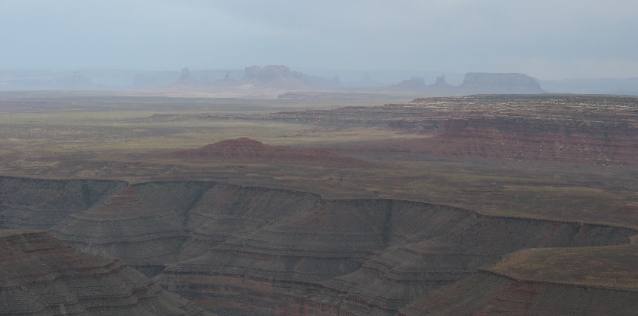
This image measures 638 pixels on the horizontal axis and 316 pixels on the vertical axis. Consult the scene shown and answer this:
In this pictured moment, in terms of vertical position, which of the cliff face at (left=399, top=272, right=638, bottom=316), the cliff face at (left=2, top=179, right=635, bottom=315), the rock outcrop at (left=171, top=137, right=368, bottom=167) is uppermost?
the rock outcrop at (left=171, top=137, right=368, bottom=167)

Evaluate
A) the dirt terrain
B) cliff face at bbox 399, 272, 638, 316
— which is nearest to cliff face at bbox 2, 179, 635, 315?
the dirt terrain

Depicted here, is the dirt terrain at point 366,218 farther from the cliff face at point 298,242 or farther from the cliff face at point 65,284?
the cliff face at point 65,284

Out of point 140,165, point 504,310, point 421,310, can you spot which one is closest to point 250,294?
point 421,310

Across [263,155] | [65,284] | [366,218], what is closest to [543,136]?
[263,155]

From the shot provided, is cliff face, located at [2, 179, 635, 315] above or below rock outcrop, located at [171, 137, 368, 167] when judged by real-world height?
below

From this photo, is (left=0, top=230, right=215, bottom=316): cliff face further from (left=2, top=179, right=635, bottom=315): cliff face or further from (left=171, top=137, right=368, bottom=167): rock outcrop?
(left=171, top=137, right=368, bottom=167): rock outcrop

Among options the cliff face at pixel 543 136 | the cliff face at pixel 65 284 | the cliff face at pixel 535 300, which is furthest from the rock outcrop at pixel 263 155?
the cliff face at pixel 535 300

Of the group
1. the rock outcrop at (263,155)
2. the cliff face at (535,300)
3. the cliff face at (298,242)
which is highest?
the rock outcrop at (263,155)
